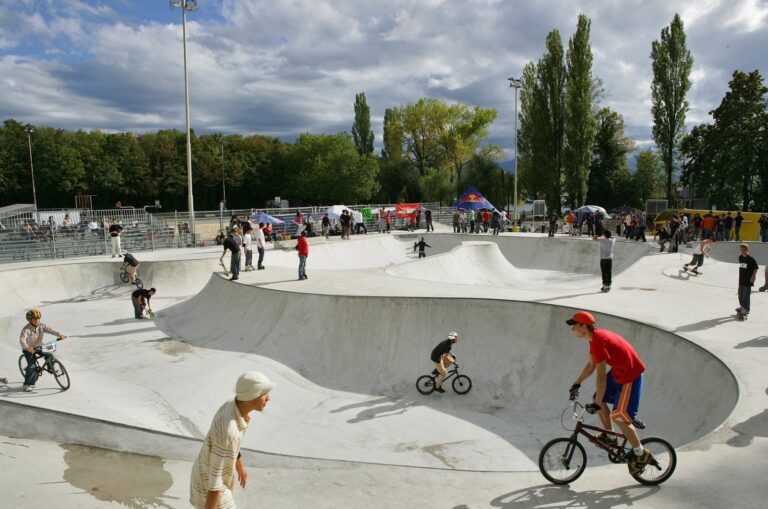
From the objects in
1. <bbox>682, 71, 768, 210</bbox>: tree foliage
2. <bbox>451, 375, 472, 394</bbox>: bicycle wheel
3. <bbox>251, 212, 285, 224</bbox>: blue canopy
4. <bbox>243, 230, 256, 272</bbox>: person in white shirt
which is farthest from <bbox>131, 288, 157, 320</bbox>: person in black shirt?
<bbox>682, 71, 768, 210</bbox>: tree foliage

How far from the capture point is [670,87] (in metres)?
36.8

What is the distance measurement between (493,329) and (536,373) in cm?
139

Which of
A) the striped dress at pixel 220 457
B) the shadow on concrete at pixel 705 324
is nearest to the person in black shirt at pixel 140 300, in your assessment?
the striped dress at pixel 220 457

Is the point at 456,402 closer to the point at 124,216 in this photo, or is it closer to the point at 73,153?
Answer: the point at 124,216

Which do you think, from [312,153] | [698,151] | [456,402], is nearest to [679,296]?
[456,402]

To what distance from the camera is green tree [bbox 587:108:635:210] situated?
52.6m

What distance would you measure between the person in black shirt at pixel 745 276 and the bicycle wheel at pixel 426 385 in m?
5.97

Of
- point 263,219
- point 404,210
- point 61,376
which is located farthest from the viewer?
point 404,210

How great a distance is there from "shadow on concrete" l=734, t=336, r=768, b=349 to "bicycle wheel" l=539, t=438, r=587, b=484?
525cm

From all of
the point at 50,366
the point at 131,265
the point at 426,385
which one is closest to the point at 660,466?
the point at 426,385

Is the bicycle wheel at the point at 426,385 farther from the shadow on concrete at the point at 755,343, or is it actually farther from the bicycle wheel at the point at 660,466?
the bicycle wheel at the point at 660,466

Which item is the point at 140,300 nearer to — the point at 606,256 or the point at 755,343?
the point at 606,256

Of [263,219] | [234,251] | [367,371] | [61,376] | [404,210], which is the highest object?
[404,210]

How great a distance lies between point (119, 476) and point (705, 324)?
9.60 metres
